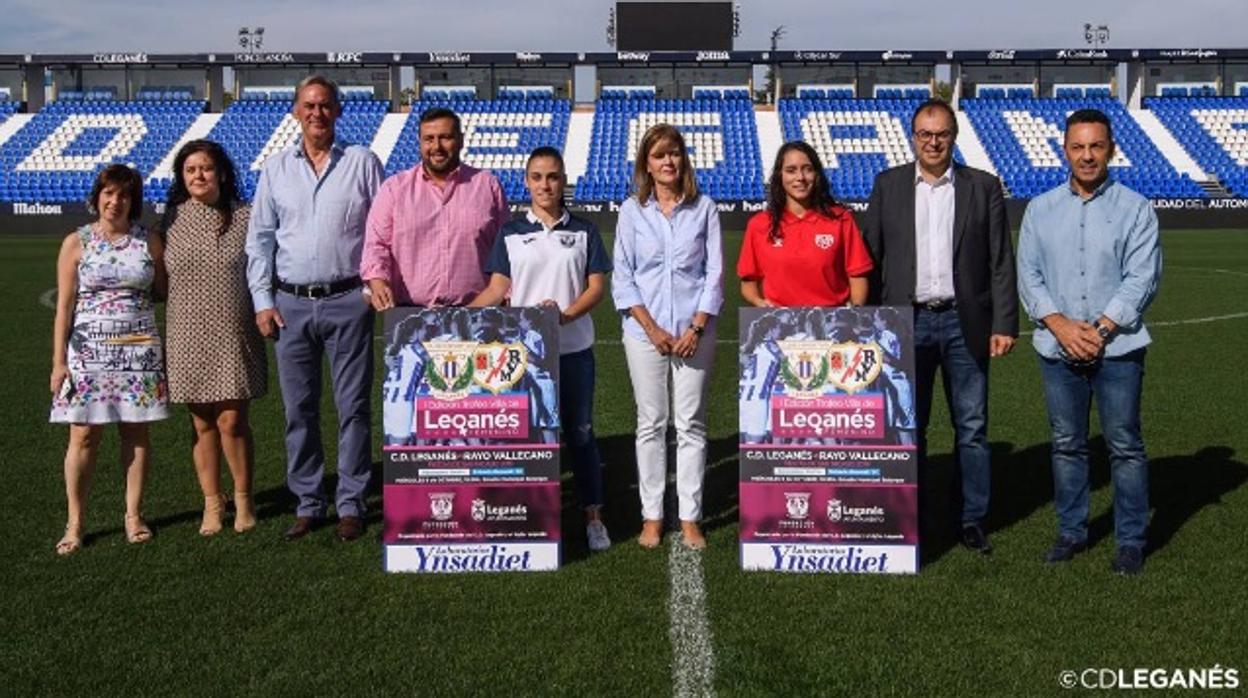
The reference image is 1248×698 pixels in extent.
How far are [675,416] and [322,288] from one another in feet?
5.43

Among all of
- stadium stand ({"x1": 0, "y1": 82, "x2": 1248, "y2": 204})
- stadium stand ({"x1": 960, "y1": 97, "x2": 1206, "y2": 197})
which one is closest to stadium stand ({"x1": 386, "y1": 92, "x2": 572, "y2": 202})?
stadium stand ({"x1": 0, "y1": 82, "x2": 1248, "y2": 204})

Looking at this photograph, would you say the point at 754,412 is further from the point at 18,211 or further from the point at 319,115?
the point at 18,211

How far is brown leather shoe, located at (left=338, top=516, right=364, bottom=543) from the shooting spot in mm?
5188

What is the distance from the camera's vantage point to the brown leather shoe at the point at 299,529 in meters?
5.23

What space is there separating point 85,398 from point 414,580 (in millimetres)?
1699

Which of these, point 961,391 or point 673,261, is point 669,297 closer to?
point 673,261

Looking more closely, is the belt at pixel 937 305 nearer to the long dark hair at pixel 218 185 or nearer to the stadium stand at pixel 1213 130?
the long dark hair at pixel 218 185

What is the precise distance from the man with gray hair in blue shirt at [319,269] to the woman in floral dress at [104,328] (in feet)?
1.64

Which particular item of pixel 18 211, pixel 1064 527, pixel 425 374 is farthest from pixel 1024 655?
pixel 18 211

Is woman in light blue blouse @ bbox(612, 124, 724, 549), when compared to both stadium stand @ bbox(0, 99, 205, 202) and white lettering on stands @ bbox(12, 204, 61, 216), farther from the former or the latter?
stadium stand @ bbox(0, 99, 205, 202)

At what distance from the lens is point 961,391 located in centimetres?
493

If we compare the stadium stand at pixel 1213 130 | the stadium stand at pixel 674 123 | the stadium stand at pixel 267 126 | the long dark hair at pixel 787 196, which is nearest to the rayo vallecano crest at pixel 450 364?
the long dark hair at pixel 787 196

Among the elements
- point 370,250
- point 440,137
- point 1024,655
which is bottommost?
point 1024,655

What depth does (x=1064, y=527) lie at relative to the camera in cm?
487
